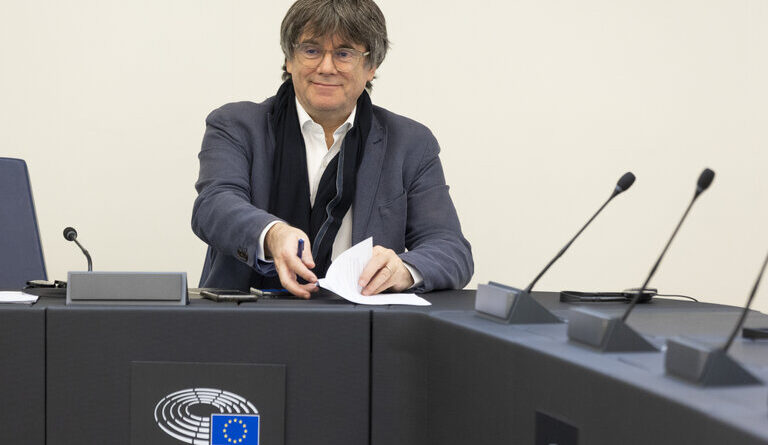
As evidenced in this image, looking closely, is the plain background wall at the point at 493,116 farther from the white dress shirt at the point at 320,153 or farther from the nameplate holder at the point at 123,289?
the nameplate holder at the point at 123,289

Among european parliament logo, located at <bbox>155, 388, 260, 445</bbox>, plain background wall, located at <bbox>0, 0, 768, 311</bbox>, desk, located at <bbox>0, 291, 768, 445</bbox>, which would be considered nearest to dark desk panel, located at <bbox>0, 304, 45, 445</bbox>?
desk, located at <bbox>0, 291, 768, 445</bbox>

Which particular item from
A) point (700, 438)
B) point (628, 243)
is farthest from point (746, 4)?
point (700, 438)

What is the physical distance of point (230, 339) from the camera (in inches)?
46.4

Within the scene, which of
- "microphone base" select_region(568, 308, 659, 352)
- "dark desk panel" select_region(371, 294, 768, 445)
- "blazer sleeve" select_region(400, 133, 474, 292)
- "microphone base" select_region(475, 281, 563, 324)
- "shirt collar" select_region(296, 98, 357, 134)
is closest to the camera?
"dark desk panel" select_region(371, 294, 768, 445)

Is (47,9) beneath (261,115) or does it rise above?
above

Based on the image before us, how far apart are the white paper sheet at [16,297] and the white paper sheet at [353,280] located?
41 cm

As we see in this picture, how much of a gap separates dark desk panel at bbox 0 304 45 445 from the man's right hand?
375 mm

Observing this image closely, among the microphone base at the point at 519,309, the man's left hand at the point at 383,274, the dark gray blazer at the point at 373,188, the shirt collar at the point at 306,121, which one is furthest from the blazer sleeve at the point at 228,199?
the microphone base at the point at 519,309

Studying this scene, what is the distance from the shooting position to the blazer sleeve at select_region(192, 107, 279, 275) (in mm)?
1557

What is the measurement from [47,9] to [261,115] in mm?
1432

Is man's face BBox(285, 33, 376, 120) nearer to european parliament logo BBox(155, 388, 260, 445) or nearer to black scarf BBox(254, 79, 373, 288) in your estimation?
black scarf BBox(254, 79, 373, 288)

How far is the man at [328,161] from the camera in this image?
180 cm

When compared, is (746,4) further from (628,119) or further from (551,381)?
(551,381)

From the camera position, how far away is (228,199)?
5.46 ft
